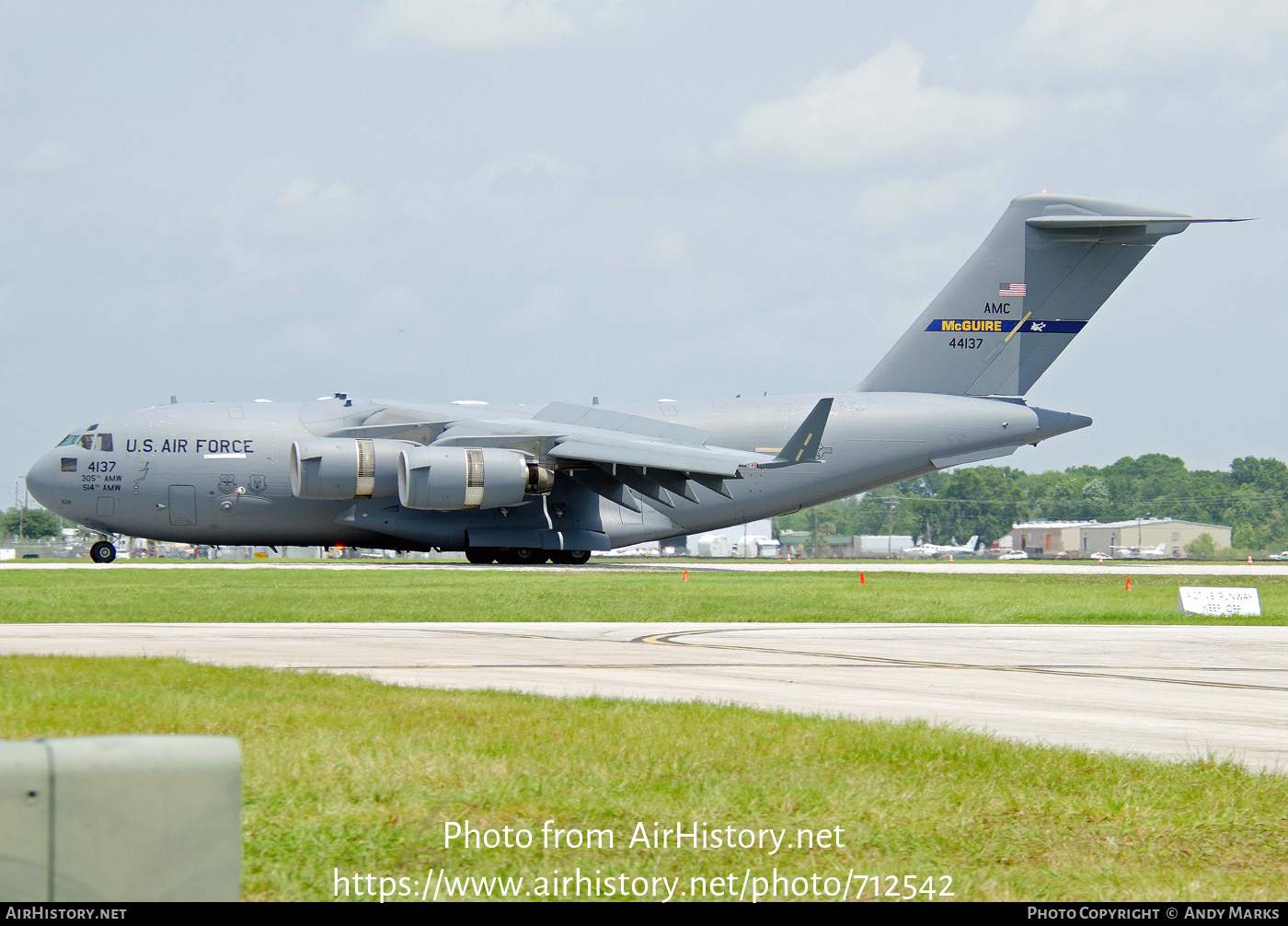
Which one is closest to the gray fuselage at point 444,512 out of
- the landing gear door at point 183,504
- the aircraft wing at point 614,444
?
the landing gear door at point 183,504

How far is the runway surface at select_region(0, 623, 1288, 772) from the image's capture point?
1014 centimetres

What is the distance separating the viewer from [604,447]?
118 ft

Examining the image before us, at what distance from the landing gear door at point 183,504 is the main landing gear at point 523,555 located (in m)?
7.81

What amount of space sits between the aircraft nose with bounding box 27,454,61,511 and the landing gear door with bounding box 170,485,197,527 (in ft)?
11.4

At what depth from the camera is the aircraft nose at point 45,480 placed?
38281 mm

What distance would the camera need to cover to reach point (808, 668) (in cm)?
1395

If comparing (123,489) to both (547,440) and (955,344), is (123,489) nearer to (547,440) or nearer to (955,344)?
(547,440)

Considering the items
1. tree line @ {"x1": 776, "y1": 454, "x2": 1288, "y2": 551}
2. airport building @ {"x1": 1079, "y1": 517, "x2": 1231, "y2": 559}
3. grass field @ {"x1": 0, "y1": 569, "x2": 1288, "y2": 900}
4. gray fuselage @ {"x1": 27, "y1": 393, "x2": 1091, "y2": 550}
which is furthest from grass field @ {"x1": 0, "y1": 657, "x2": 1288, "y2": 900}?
tree line @ {"x1": 776, "y1": 454, "x2": 1288, "y2": 551}

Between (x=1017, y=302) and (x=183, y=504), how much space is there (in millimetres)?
25656

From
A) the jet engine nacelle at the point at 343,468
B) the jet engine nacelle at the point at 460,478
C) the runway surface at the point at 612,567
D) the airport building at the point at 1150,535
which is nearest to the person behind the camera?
the jet engine nacelle at the point at 460,478

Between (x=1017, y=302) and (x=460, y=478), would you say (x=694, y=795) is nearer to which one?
(x=460, y=478)

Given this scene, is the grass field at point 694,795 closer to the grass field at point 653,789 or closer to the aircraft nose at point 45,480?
the grass field at point 653,789

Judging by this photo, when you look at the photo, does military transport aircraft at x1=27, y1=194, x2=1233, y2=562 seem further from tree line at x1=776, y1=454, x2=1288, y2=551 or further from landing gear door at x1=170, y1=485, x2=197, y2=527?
tree line at x1=776, y1=454, x2=1288, y2=551

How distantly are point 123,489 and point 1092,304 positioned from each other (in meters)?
29.5
